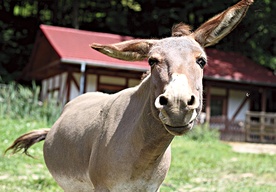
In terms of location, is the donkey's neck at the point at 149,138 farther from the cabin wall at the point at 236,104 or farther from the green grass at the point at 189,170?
the cabin wall at the point at 236,104

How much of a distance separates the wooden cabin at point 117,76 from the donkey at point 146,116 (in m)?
15.0

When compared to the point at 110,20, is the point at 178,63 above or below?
below

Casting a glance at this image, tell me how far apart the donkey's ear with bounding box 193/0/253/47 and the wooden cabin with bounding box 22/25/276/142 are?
1565cm

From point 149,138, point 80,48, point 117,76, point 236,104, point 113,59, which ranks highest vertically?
point 149,138

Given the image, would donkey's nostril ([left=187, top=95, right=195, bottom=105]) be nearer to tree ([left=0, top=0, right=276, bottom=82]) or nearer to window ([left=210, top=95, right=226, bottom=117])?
window ([left=210, top=95, right=226, bottom=117])

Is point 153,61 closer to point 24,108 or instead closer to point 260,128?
point 24,108

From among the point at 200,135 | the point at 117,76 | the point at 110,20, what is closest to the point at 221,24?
the point at 200,135

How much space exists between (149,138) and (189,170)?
6.89 meters

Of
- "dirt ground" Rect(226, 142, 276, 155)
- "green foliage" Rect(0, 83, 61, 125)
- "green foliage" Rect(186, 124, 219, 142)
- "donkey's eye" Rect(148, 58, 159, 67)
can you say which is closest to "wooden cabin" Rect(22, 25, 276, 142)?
"dirt ground" Rect(226, 142, 276, 155)

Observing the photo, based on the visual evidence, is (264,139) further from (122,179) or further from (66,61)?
(122,179)

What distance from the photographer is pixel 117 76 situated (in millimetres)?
21875

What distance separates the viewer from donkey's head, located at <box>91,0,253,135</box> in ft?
10.2

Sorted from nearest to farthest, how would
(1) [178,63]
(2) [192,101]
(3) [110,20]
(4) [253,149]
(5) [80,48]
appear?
(2) [192,101], (1) [178,63], (4) [253,149], (5) [80,48], (3) [110,20]

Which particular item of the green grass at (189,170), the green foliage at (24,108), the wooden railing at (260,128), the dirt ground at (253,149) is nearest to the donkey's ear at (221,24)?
the green grass at (189,170)
